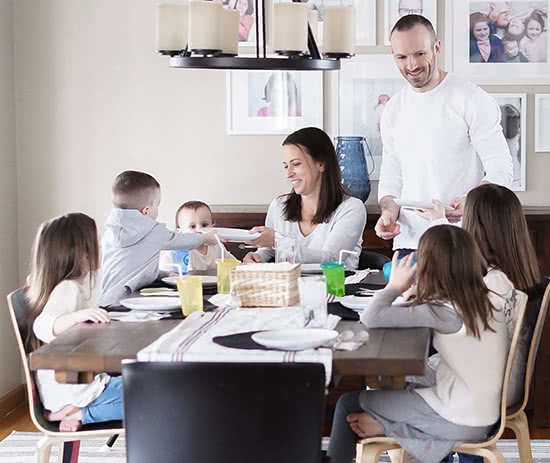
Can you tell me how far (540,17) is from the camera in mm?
4363

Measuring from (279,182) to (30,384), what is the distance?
215cm

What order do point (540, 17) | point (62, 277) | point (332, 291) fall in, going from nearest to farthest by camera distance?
point (62, 277) → point (332, 291) → point (540, 17)

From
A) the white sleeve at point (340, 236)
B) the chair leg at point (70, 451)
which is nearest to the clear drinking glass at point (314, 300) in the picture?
the chair leg at point (70, 451)

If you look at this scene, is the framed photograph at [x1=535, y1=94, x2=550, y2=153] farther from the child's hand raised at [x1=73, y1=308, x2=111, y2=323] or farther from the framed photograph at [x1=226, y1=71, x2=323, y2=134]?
the child's hand raised at [x1=73, y1=308, x2=111, y2=323]

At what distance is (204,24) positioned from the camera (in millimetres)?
2777

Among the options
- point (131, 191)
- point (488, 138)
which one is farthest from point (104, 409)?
point (488, 138)

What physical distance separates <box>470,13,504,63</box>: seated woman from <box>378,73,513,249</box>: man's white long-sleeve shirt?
54 centimetres

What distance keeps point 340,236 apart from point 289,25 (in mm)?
1055

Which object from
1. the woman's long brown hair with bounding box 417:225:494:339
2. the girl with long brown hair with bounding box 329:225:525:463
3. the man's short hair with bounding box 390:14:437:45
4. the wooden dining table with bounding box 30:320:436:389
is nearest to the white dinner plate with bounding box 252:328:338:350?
the wooden dining table with bounding box 30:320:436:389

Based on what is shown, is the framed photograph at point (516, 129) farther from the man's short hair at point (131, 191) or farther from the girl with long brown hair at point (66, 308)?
the girl with long brown hair at point (66, 308)

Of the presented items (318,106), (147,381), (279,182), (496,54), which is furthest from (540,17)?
(147,381)

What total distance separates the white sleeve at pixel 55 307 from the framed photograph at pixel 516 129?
7.96 ft

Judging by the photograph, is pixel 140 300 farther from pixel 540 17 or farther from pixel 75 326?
pixel 540 17

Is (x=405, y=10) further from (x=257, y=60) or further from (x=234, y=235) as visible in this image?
(x=257, y=60)
